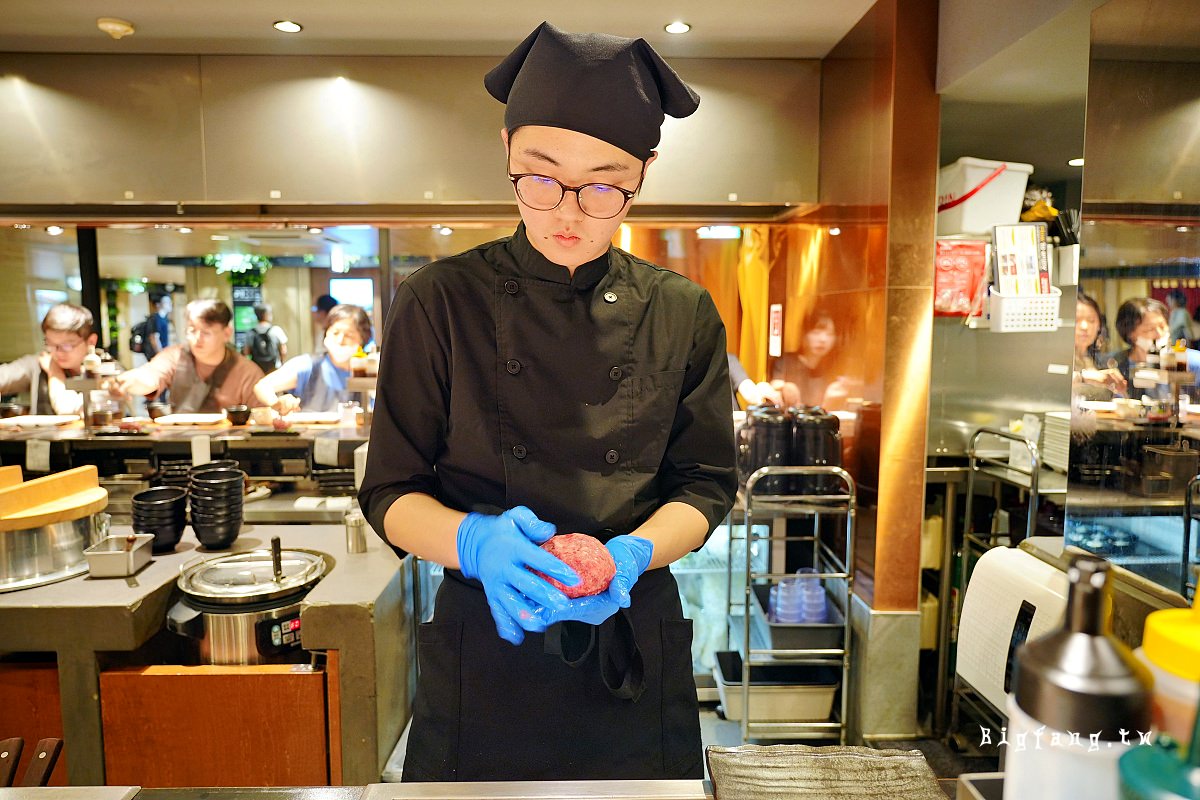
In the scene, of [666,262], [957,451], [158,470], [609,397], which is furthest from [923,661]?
[158,470]

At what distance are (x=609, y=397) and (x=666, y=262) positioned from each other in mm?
2754

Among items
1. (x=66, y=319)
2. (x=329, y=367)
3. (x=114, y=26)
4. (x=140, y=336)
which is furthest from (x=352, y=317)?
(x=114, y=26)

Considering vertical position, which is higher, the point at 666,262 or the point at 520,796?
the point at 666,262

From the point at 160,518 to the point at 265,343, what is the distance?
202cm

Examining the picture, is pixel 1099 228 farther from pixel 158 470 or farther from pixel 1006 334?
pixel 158 470

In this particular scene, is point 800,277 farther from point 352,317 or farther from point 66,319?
point 66,319

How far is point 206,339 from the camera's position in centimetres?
400

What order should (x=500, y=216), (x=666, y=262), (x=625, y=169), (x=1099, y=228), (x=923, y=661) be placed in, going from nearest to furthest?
(x=625, y=169) < (x=1099, y=228) < (x=923, y=661) < (x=500, y=216) < (x=666, y=262)

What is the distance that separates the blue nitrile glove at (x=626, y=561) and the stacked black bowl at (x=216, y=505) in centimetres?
157

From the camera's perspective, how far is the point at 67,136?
3.27m

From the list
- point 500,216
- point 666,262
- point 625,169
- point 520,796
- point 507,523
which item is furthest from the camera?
point 666,262

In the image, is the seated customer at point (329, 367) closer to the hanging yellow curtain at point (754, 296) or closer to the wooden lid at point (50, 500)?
the wooden lid at point (50, 500)

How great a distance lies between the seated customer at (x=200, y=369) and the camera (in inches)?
157

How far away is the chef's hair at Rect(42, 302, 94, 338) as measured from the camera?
3906 millimetres
